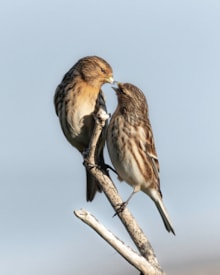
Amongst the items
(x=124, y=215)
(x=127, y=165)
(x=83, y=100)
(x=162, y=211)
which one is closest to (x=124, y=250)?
(x=124, y=215)

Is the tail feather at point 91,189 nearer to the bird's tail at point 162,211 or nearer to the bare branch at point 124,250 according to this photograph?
the bird's tail at point 162,211

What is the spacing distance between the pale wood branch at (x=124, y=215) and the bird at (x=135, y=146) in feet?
2.30

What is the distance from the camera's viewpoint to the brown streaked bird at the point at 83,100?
6492 millimetres

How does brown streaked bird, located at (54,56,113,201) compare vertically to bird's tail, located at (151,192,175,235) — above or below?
above

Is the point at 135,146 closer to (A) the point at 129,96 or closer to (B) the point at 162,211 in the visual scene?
(A) the point at 129,96

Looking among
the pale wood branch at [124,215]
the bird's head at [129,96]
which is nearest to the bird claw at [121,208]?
the pale wood branch at [124,215]

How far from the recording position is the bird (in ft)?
21.3

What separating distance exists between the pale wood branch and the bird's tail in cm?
105

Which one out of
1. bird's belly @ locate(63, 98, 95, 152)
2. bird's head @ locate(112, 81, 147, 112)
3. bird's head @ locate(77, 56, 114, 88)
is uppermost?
bird's head @ locate(77, 56, 114, 88)

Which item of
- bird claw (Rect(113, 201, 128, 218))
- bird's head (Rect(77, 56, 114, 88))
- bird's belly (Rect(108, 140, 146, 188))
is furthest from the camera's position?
bird's head (Rect(77, 56, 114, 88))

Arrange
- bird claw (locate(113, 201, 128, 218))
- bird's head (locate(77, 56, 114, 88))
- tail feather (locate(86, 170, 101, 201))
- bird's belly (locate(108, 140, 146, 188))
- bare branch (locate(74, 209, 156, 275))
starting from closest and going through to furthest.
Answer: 1. bare branch (locate(74, 209, 156, 275))
2. bird claw (locate(113, 201, 128, 218))
3. bird's belly (locate(108, 140, 146, 188))
4. bird's head (locate(77, 56, 114, 88))
5. tail feather (locate(86, 170, 101, 201))

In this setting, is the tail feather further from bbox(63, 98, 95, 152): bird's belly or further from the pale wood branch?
the pale wood branch

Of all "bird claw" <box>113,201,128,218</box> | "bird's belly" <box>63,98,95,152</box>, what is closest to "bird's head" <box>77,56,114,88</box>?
"bird's belly" <box>63,98,95,152</box>

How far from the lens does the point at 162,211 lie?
6676 millimetres
